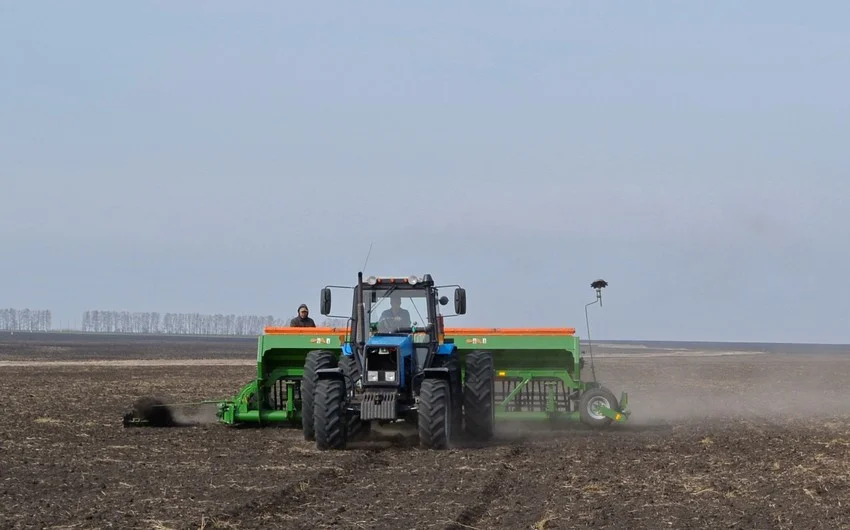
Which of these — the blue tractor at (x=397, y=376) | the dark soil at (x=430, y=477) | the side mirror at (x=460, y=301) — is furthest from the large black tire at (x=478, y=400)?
the side mirror at (x=460, y=301)

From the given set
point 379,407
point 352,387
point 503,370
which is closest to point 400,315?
point 352,387

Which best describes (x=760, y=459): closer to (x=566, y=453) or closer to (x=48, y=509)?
(x=566, y=453)

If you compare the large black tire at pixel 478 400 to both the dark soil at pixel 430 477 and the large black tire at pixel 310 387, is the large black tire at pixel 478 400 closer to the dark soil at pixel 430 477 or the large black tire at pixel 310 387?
the dark soil at pixel 430 477

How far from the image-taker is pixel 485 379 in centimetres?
1706

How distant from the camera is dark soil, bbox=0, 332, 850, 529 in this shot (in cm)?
1034

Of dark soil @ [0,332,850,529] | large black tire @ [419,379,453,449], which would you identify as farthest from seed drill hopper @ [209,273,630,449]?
dark soil @ [0,332,850,529]

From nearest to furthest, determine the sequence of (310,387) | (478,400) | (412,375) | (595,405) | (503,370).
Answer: (412,375) → (310,387) → (478,400) → (595,405) → (503,370)

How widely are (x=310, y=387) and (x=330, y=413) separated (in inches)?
44.0

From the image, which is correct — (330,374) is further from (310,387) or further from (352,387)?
(310,387)

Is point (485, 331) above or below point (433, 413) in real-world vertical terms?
above

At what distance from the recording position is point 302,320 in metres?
21.0

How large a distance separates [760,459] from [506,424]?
20.6 feet

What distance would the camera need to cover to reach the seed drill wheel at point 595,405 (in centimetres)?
1883

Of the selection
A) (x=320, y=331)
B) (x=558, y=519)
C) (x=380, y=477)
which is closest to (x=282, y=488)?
(x=380, y=477)
